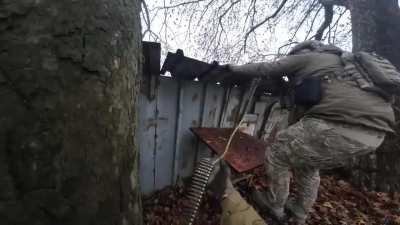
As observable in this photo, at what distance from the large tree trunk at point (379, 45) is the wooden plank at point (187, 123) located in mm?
3436

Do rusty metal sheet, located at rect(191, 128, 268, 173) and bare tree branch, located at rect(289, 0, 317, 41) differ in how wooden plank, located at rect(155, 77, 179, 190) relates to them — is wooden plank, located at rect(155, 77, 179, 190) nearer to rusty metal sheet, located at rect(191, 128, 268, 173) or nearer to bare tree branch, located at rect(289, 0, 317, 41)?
rusty metal sheet, located at rect(191, 128, 268, 173)

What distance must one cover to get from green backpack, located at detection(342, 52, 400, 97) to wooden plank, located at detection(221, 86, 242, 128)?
1832 mm

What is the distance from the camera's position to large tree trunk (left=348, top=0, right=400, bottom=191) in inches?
197

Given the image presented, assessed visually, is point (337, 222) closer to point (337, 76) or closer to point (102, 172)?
point (337, 76)

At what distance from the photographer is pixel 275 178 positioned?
3.06 meters

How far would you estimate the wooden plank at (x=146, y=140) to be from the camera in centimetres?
336

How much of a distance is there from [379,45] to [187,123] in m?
4.34

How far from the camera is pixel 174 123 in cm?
372

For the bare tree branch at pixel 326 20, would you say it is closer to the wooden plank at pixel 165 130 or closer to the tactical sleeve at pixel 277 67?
the tactical sleeve at pixel 277 67

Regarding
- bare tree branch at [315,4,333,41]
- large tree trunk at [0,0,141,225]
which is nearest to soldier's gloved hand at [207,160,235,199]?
large tree trunk at [0,0,141,225]

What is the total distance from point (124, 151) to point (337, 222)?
3.51 meters

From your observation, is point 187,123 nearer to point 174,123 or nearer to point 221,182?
point 174,123

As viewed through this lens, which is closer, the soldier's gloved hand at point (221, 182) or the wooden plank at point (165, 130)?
the soldier's gloved hand at point (221, 182)

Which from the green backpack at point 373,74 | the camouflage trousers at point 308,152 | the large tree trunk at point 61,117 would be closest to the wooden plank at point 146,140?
the camouflage trousers at point 308,152
